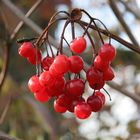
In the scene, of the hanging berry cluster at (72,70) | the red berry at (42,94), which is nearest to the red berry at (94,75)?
the hanging berry cluster at (72,70)

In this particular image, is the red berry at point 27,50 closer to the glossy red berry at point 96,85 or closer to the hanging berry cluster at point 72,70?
the hanging berry cluster at point 72,70

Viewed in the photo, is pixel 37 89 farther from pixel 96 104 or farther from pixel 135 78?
pixel 135 78

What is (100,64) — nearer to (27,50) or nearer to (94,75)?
(94,75)

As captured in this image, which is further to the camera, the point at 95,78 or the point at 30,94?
the point at 30,94

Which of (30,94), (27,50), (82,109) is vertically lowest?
(82,109)

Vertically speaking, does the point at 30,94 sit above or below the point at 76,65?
above

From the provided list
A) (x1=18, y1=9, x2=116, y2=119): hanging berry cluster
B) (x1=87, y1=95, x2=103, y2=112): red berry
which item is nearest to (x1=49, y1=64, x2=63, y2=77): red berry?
(x1=18, y1=9, x2=116, y2=119): hanging berry cluster

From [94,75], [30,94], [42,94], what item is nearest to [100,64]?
[94,75]

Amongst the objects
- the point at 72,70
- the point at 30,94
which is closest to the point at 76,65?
the point at 72,70
